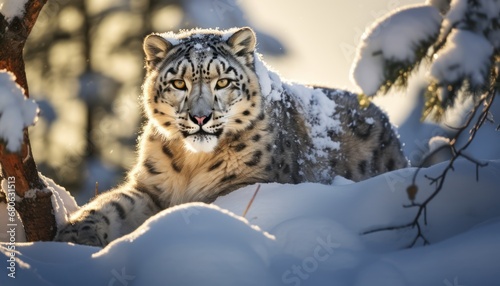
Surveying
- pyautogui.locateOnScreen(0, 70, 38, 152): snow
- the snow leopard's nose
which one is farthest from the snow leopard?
pyautogui.locateOnScreen(0, 70, 38, 152): snow

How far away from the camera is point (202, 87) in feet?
21.4

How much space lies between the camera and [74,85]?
15328 millimetres

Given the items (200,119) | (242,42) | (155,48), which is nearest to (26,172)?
(200,119)

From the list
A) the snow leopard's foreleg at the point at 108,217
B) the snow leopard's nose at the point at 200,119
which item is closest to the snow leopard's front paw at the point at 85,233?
the snow leopard's foreleg at the point at 108,217

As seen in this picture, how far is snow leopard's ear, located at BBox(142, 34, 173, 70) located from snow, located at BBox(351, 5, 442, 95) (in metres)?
3.19

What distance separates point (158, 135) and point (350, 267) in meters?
3.75

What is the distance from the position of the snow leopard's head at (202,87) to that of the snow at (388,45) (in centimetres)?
257

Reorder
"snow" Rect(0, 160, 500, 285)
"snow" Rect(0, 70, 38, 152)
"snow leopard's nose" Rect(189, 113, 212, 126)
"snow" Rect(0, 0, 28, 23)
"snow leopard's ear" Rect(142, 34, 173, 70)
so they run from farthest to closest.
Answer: "snow leopard's ear" Rect(142, 34, 173, 70), "snow leopard's nose" Rect(189, 113, 212, 126), "snow" Rect(0, 0, 28, 23), "snow" Rect(0, 70, 38, 152), "snow" Rect(0, 160, 500, 285)

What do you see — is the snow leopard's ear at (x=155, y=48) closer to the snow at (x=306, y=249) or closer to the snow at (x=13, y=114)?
the snow at (x=13, y=114)

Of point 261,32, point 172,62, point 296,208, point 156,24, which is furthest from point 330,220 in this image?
point 156,24

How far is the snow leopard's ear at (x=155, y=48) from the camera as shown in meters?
6.89

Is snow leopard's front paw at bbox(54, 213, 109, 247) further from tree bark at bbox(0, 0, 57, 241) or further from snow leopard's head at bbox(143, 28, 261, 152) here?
snow leopard's head at bbox(143, 28, 261, 152)

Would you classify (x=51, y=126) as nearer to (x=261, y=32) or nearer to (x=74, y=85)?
(x=74, y=85)

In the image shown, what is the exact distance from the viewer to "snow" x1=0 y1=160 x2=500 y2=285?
3457 millimetres
